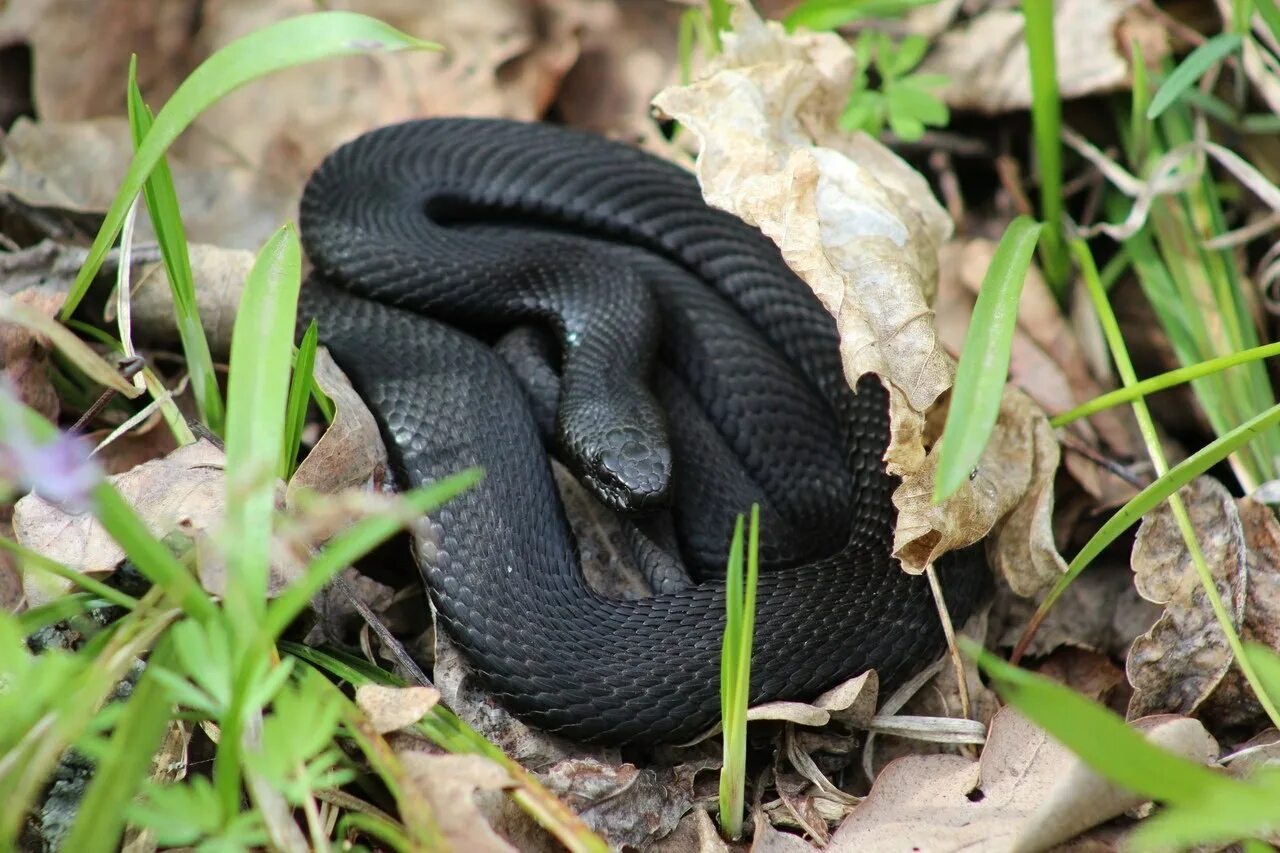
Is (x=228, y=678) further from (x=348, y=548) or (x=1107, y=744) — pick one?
(x=1107, y=744)

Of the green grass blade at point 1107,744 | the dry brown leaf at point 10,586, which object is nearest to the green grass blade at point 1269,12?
the green grass blade at point 1107,744

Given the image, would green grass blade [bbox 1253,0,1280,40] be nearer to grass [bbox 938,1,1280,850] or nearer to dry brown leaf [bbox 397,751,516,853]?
grass [bbox 938,1,1280,850]

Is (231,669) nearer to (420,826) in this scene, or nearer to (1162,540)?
(420,826)

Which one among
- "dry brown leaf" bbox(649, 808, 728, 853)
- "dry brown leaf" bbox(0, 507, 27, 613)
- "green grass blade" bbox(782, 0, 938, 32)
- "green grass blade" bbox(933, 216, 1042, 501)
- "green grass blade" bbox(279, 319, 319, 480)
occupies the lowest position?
"dry brown leaf" bbox(649, 808, 728, 853)

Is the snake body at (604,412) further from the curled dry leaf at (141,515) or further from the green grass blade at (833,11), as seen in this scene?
the green grass blade at (833,11)

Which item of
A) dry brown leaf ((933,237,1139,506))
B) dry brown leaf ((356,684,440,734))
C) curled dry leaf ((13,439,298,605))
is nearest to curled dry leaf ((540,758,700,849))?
dry brown leaf ((356,684,440,734))

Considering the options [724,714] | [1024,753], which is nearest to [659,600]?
[724,714]
